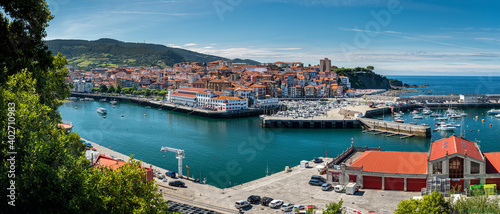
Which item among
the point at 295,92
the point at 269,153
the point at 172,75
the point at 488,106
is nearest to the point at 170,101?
the point at 295,92

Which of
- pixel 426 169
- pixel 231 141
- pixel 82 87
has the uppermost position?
pixel 82 87

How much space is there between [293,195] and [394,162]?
518 cm

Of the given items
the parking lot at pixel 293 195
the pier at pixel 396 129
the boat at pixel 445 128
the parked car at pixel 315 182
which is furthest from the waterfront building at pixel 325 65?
the parked car at pixel 315 182

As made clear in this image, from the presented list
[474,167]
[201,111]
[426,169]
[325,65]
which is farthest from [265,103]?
[474,167]

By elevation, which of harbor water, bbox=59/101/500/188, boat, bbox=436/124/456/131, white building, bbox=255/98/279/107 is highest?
white building, bbox=255/98/279/107

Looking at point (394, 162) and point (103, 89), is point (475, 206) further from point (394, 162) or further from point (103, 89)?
point (103, 89)

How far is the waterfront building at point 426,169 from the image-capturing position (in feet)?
55.1

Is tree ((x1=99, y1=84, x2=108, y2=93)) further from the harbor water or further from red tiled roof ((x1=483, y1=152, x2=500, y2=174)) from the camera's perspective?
red tiled roof ((x1=483, y1=152, x2=500, y2=174))

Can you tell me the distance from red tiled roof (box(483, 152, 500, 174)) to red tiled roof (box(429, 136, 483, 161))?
1.58 feet

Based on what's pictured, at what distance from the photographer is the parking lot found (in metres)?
15.6

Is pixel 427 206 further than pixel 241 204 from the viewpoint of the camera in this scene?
No

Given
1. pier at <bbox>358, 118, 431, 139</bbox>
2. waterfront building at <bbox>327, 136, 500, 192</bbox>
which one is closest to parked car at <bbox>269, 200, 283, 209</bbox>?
waterfront building at <bbox>327, 136, 500, 192</bbox>

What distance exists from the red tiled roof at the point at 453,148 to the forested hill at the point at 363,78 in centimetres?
8422

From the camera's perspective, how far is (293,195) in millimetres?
17188
